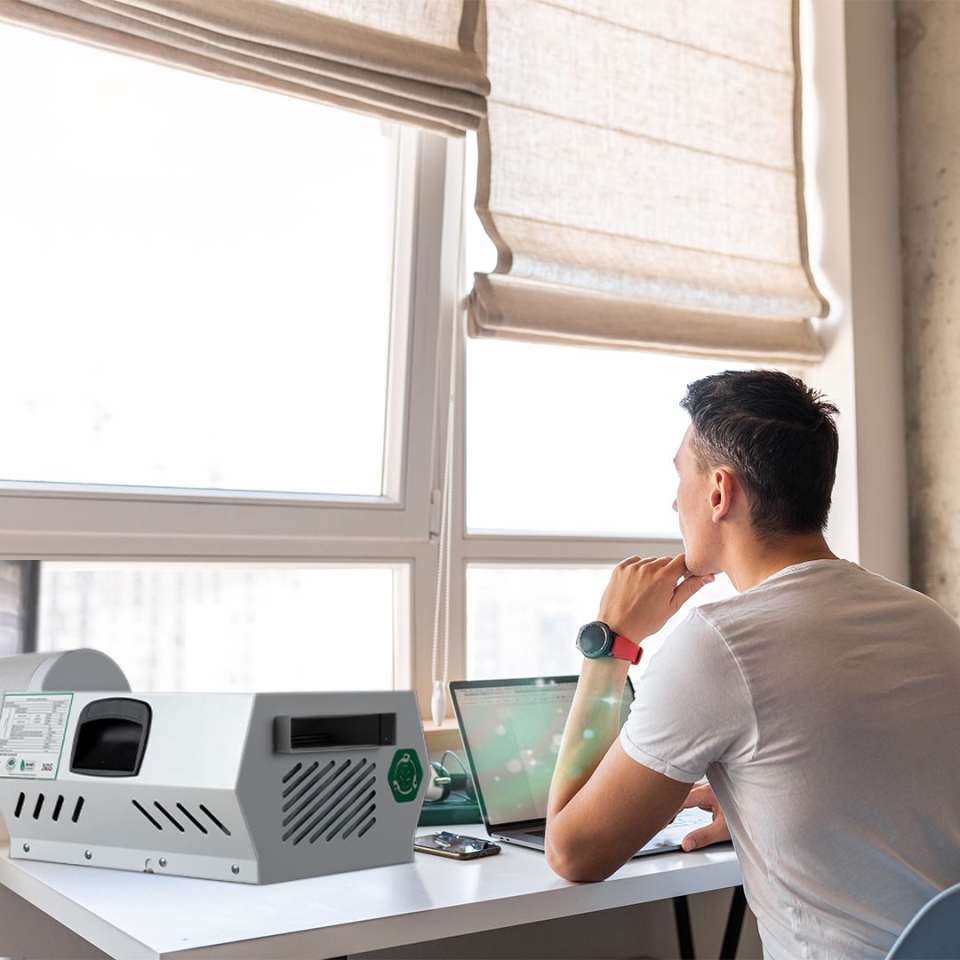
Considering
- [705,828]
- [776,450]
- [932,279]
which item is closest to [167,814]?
[705,828]

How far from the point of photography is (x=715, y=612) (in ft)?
4.39

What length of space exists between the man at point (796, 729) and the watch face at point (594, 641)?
0.67 feet

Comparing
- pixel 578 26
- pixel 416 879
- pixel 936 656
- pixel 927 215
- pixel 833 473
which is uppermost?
pixel 578 26

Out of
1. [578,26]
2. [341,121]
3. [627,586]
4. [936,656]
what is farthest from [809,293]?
[936,656]

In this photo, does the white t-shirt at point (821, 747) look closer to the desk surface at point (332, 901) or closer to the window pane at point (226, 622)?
the desk surface at point (332, 901)

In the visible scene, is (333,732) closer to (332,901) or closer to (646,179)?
(332,901)

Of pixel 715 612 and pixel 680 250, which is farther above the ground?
pixel 680 250

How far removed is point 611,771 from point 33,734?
875 mm

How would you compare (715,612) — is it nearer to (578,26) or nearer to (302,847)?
(302,847)

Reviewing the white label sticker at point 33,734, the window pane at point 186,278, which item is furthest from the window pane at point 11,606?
the white label sticker at point 33,734

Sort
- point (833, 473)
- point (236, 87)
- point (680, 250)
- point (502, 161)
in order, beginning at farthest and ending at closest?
Result: point (680, 250), point (502, 161), point (236, 87), point (833, 473)

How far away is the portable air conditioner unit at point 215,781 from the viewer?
149cm

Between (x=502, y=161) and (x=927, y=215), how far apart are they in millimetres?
1204

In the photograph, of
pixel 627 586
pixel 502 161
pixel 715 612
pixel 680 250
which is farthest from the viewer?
pixel 680 250
